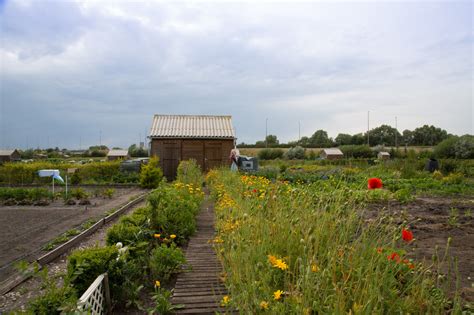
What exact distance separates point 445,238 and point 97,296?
16.0 feet

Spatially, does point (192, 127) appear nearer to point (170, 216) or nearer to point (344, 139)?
point (170, 216)

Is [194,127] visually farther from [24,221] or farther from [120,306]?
[120,306]

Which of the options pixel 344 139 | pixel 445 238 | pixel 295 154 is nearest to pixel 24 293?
pixel 445 238

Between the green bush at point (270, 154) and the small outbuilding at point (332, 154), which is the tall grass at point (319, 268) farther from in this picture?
the small outbuilding at point (332, 154)

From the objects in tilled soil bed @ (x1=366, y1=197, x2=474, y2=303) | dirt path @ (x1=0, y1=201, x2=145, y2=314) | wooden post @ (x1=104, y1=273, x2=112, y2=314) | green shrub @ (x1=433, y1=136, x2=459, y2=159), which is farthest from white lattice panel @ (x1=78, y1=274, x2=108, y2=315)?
green shrub @ (x1=433, y1=136, x2=459, y2=159)

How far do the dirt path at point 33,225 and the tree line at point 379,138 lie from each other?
46902 millimetres

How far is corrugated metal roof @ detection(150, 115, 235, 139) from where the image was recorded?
20250 mm

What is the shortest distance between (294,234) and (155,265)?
5.54 feet

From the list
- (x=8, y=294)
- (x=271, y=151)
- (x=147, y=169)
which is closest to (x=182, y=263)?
(x=8, y=294)

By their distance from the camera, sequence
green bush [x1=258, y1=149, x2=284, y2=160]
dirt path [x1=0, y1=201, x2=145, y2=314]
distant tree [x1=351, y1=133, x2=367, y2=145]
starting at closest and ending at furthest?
dirt path [x1=0, y1=201, x2=145, y2=314] → green bush [x1=258, y1=149, x2=284, y2=160] → distant tree [x1=351, y1=133, x2=367, y2=145]

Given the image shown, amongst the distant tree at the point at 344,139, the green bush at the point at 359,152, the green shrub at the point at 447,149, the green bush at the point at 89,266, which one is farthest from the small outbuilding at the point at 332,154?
the green bush at the point at 89,266

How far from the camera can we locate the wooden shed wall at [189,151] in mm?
20000

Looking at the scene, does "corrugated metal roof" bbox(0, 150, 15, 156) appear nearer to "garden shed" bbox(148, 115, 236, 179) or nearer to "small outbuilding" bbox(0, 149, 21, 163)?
"small outbuilding" bbox(0, 149, 21, 163)

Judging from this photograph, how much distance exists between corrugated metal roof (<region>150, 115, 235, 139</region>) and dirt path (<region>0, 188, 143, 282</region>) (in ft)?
29.3
